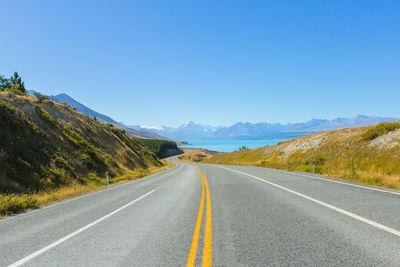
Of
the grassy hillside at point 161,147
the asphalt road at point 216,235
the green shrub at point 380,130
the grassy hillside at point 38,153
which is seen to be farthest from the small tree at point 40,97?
the grassy hillside at point 161,147

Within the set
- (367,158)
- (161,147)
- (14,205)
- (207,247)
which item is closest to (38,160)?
Result: (14,205)

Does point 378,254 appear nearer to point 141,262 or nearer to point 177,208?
point 141,262

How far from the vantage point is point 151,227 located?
521 centimetres

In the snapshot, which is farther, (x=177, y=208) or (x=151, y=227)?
(x=177, y=208)

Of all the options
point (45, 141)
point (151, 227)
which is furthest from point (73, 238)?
point (45, 141)

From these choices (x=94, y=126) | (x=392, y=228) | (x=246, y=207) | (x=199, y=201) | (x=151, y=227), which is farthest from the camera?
(x=94, y=126)

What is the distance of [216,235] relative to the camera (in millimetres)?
4535

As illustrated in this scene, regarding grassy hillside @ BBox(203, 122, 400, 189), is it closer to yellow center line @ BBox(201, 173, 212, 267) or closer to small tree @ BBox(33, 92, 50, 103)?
yellow center line @ BBox(201, 173, 212, 267)

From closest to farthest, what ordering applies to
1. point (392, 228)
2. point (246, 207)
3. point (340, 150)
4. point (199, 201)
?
point (392, 228) → point (246, 207) → point (199, 201) → point (340, 150)

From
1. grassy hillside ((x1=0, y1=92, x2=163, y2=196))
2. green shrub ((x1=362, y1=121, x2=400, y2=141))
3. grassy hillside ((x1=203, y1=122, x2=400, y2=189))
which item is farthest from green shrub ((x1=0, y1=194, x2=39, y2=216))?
green shrub ((x1=362, y1=121, x2=400, y2=141))

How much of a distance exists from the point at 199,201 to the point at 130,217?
2.86 meters

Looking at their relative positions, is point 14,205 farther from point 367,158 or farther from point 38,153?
point 367,158

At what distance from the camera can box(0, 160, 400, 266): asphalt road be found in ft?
11.5

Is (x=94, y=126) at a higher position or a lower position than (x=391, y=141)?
higher
